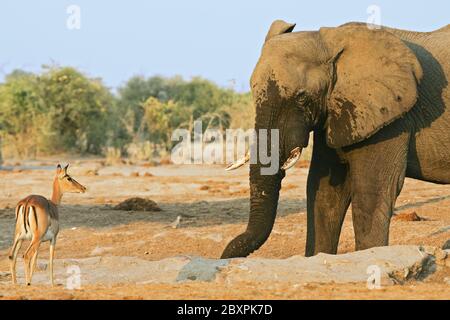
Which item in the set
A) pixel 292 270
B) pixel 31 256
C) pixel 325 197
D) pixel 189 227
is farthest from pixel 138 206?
pixel 292 270

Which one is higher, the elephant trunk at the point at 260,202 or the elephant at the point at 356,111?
the elephant at the point at 356,111

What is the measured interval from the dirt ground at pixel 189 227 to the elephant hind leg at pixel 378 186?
2.70ft

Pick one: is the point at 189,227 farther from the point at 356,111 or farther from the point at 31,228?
the point at 31,228

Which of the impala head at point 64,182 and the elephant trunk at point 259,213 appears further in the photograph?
the impala head at point 64,182

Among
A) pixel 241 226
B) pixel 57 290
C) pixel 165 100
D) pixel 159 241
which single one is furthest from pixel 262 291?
pixel 165 100

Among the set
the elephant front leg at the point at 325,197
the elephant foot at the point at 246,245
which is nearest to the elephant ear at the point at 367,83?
the elephant front leg at the point at 325,197

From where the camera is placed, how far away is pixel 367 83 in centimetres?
944

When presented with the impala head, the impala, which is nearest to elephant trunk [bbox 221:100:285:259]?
the impala head

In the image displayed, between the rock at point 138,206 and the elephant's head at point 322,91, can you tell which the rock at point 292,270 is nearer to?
the elephant's head at point 322,91

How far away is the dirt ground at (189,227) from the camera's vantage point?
24.1 ft

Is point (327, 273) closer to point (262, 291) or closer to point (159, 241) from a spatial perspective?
point (262, 291)

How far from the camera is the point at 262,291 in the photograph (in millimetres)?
7344

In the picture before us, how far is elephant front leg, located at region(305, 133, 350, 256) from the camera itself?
988 cm

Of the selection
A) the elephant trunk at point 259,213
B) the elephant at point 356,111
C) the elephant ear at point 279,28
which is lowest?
the elephant trunk at point 259,213
